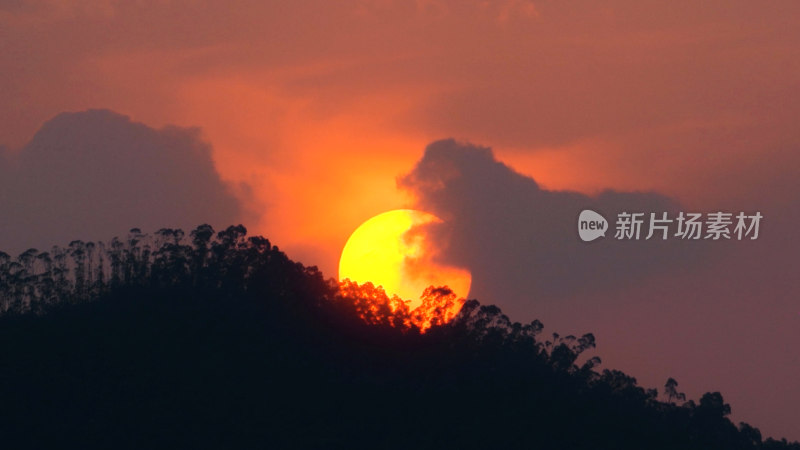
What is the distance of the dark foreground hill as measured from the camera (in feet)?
372

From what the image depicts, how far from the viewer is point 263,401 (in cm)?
11769

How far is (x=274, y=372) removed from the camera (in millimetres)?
121375

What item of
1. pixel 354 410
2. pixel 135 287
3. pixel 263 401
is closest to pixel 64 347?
pixel 135 287

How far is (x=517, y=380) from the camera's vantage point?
12600 centimetres

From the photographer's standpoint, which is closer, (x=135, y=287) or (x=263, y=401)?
(x=263, y=401)

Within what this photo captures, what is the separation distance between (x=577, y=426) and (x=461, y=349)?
14.6 m

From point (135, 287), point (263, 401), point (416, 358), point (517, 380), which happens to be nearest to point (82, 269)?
point (135, 287)

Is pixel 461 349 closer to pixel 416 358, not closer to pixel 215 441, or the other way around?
pixel 416 358

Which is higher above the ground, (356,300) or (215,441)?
(356,300)

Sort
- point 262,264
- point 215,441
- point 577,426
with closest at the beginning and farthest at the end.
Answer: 1. point 215,441
2. point 577,426
3. point 262,264

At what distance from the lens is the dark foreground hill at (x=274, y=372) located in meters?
113

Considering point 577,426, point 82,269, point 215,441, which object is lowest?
point 215,441

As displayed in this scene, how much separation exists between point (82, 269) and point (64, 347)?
43.2ft

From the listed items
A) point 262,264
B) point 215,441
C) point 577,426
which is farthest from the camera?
point 262,264
